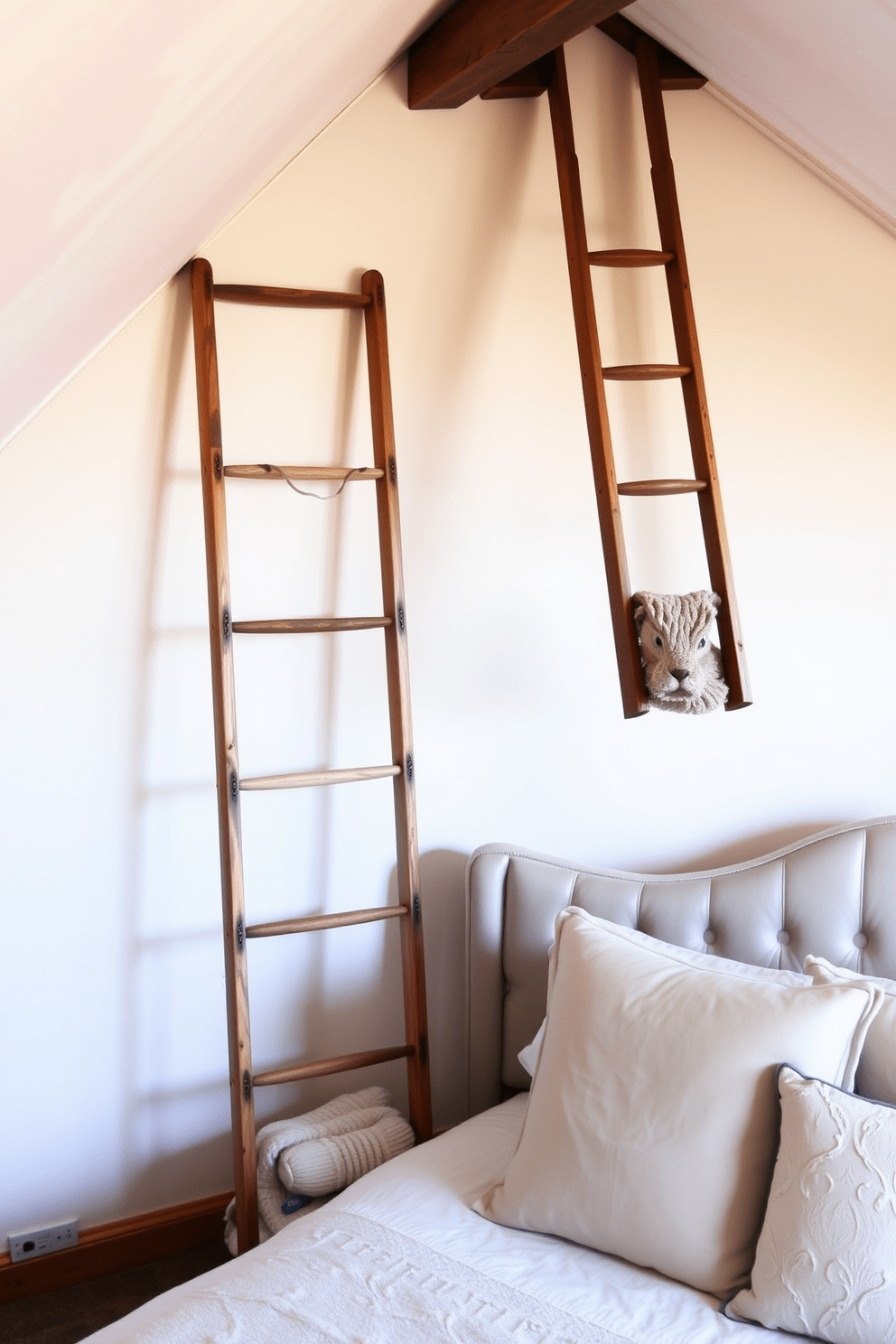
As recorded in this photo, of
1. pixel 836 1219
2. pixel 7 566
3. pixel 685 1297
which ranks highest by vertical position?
pixel 7 566

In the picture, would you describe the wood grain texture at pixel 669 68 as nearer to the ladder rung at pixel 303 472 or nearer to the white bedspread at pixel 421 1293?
the ladder rung at pixel 303 472

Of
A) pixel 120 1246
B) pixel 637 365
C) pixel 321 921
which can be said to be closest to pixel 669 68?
pixel 637 365

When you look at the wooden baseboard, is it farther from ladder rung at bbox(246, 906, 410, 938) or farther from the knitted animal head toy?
the knitted animal head toy

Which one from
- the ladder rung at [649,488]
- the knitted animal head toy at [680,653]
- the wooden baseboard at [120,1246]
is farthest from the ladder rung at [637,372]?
the wooden baseboard at [120,1246]

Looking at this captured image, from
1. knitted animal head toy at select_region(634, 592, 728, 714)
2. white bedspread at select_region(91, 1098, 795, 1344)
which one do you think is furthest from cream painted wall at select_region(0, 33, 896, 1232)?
white bedspread at select_region(91, 1098, 795, 1344)

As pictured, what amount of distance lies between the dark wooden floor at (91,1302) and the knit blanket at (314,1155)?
0.11m

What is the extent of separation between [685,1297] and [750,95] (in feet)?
7.74

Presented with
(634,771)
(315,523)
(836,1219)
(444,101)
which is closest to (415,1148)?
(836,1219)

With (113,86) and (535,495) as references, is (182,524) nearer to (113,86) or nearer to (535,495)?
(535,495)

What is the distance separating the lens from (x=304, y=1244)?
5.24 feet

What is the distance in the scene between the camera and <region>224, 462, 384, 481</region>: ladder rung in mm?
2031

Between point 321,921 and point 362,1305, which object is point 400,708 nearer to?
point 321,921

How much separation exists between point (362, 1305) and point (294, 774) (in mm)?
962

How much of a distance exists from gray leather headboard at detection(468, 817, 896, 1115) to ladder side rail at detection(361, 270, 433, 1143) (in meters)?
0.14
